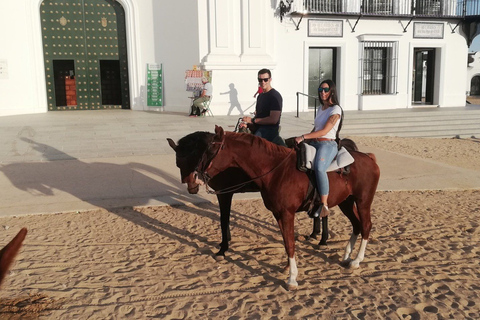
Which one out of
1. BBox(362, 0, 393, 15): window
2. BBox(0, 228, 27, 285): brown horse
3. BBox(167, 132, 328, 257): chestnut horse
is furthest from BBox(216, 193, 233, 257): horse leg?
BBox(362, 0, 393, 15): window

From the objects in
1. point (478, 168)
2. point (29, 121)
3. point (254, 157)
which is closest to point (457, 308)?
point (254, 157)

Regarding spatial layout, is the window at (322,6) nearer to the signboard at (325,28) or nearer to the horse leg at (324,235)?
the signboard at (325,28)

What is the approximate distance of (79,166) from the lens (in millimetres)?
7996

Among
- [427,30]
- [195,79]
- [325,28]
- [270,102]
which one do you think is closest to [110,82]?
[195,79]

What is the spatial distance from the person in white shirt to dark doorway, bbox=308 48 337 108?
46.1ft

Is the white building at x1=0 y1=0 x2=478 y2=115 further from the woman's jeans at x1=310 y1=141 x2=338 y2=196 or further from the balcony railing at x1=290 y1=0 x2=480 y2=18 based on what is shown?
the woman's jeans at x1=310 y1=141 x2=338 y2=196

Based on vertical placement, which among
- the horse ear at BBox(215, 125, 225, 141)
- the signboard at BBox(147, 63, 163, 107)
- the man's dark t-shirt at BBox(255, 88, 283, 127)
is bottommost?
the horse ear at BBox(215, 125, 225, 141)

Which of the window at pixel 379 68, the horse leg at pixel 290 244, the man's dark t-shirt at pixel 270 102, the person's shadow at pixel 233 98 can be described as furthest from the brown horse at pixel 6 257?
the window at pixel 379 68

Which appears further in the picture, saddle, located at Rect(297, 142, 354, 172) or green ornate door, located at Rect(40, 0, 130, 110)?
green ornate door, located at Rect(40, 0, 130, 110)

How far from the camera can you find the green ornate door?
53.6 feet

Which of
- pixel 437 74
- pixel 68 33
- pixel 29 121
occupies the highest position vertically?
pixel 68 33

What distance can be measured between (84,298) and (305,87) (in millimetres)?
14834

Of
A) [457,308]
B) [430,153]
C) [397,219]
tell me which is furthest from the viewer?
[430,153]

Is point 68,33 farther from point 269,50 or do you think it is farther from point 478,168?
point 478,168
